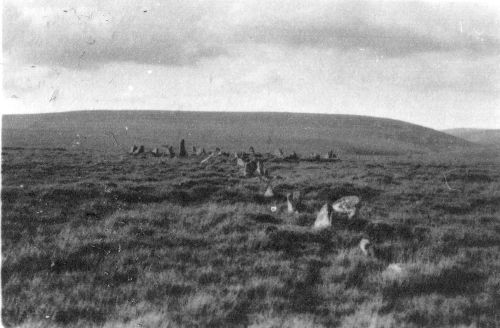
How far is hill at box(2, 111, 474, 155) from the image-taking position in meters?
64.2

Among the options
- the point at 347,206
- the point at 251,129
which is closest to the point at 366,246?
the point at 347,206

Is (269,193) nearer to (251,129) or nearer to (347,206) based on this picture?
(347,206)

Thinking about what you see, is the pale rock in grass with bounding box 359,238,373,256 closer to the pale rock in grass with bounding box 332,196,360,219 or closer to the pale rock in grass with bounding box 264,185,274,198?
the pale rock in grass with bounding box 332,196,360,219

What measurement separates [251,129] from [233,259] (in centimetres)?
7443

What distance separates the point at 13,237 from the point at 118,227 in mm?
2273

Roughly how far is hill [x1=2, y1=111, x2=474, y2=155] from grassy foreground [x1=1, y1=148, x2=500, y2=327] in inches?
1678

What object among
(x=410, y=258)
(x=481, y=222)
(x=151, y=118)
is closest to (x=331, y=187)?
(x=481, y=222)

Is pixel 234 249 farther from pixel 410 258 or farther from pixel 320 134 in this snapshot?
pixel 320 134

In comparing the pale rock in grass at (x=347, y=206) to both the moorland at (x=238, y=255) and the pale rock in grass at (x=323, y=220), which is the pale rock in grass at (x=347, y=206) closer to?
the moorland at (x=238, y=255)

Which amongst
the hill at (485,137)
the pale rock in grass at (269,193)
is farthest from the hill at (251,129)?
the pale rock in grass at (269,193)

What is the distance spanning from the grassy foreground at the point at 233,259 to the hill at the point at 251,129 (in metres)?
42.6

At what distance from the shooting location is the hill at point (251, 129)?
64.2 m

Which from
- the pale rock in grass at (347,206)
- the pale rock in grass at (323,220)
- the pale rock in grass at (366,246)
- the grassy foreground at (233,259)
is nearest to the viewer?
the grassy foreground at (233,259)

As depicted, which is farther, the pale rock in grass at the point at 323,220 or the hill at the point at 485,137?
the hill at the point at 485,137
